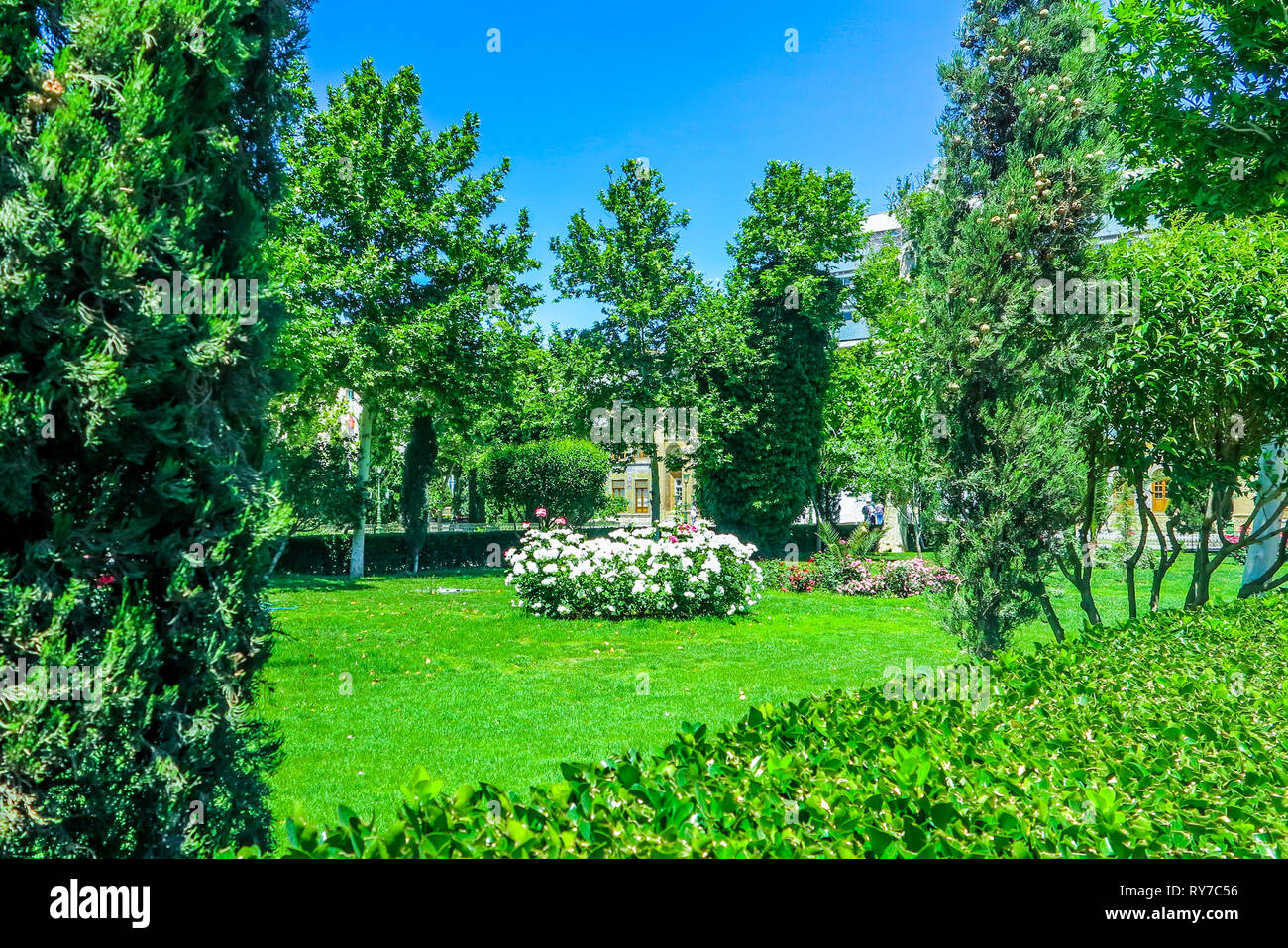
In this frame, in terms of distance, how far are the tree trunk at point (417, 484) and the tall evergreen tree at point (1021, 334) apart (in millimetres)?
19376

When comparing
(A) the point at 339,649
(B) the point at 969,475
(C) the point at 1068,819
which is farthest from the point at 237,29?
(A) the point at 339,649

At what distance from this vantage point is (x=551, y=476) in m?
24.8

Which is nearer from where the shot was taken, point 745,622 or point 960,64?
point 960,64

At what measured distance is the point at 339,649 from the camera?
9805mm

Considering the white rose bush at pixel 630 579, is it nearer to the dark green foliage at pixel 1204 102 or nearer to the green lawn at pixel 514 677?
the green lawn at pixel 514 677

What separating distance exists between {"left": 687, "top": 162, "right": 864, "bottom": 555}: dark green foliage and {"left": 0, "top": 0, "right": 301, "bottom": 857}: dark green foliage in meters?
21.2

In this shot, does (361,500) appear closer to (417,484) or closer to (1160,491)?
(417,484)

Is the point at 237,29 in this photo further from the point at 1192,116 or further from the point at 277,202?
the point at 1192,116

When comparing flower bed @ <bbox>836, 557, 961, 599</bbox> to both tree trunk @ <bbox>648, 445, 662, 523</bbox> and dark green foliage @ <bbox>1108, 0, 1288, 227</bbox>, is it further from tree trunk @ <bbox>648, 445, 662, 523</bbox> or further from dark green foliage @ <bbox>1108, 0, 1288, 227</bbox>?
dark green foliage @ <bbox>1108, 0, 1288, 227</bbox>

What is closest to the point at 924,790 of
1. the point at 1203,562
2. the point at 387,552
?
the point at 1203,562

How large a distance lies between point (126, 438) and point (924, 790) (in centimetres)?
304

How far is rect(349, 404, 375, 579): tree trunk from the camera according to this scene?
66.8ft
